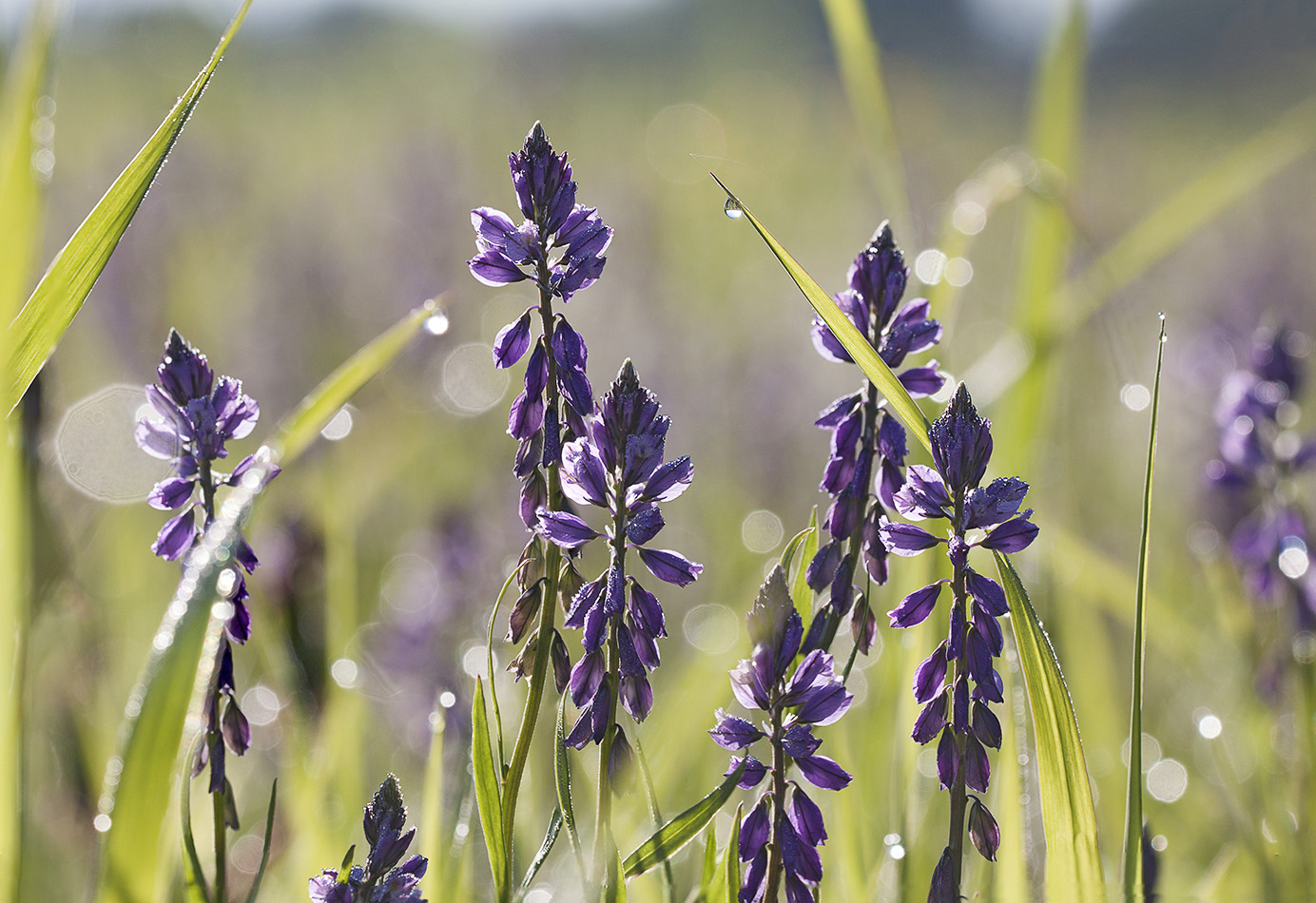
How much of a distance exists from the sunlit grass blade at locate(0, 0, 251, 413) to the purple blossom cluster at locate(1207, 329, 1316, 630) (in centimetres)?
273

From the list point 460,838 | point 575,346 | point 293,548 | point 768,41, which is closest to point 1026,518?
point 575,346

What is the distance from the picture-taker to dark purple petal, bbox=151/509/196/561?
1547 mm

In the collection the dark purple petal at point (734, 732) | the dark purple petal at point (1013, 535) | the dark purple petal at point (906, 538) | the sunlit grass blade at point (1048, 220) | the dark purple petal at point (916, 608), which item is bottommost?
the dark purple petal at point (734, 732)

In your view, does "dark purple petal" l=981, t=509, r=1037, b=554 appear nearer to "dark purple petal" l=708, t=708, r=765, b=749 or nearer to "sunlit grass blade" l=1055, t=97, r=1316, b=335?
"dark purple petal" l=708, t=708, r=765, b=749

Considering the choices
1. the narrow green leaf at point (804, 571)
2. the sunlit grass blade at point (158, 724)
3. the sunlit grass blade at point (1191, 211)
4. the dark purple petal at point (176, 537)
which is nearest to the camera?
the sunlit grass blade at point (158, 724)

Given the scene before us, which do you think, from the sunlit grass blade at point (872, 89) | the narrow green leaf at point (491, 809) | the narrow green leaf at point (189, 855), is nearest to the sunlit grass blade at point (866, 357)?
the narrow green leaf at point (491, 809)

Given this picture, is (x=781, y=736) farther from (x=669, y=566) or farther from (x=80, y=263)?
(x=80, y=263)

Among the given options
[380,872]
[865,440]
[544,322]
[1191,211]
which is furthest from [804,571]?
[1191,211]

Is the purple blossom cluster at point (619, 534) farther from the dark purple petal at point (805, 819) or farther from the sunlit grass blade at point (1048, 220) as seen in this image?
the sunlit grass blade at point (1048, 220)

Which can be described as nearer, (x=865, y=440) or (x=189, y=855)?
(x=189, y=855)

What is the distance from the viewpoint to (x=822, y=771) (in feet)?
4.83

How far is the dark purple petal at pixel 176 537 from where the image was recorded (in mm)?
1547

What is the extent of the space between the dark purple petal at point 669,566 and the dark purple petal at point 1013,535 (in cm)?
39

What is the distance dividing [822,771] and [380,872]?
62 cm
